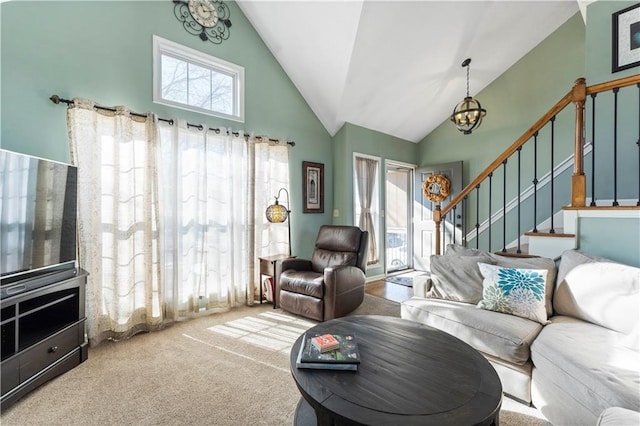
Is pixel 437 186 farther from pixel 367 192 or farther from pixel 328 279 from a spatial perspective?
pixel 328 279

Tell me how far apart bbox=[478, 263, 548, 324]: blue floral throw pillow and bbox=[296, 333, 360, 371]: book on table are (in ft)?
3.86

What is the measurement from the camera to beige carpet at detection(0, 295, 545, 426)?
160cm

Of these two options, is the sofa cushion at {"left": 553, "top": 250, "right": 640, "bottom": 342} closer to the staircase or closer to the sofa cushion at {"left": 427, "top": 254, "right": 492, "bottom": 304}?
the staircase

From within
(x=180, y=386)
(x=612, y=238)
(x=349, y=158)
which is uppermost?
(x=349, y=158)

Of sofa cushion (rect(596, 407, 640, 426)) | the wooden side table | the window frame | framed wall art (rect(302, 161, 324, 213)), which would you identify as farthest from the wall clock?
sofa cushion (rect(596, 407, 640, 426))

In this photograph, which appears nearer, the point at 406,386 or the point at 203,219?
the point at 406,386

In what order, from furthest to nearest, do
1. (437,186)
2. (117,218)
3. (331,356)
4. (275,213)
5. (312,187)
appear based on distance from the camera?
(437,186)
(312,187)
(275,213)
(117,218)
(331,356)

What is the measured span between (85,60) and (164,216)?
61.6 inches

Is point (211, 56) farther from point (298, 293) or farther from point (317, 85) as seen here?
point (298, 293)

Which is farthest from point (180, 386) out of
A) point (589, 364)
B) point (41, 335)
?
point (589, 364)

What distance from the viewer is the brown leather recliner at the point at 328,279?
2.90 meters

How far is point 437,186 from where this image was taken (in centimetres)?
510

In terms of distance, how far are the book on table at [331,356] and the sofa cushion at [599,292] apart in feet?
4.96

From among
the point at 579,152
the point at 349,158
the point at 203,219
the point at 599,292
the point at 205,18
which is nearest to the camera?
the point at 599,292
